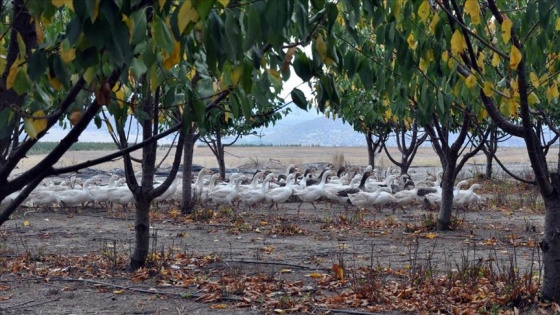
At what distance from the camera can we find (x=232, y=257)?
10.5 metres

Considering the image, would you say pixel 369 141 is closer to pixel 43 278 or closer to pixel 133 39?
pixel 43 278

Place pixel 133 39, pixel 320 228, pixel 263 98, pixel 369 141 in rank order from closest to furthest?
pixel 133 39
pixel 263 98
pixel 320 228
pixel 369 141

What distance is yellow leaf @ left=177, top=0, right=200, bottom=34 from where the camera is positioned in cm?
269

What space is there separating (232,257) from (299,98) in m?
7.04

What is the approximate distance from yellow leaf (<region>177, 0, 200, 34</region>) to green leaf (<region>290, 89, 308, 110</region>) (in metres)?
1.02

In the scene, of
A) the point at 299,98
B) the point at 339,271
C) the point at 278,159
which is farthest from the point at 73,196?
the point at 278,159

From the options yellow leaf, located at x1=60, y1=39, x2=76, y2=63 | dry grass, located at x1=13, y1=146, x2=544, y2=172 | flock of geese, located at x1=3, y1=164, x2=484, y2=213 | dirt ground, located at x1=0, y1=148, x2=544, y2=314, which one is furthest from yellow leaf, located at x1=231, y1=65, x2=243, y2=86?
dry grass, located at x1=13, y1=146, x2=544, y2=172

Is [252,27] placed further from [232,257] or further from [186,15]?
[232,257]

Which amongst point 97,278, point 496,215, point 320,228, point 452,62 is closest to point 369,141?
point 496,215

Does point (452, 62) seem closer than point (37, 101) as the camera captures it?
No

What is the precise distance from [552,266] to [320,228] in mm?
7582

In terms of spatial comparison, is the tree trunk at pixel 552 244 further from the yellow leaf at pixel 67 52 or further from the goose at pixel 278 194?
the goose at pixel 278 194

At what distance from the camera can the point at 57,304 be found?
786 centimetres

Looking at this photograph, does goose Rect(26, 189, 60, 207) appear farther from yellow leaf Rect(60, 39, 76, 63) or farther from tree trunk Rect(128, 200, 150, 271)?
yellow leaf Rect(60, 39, 76, 63)
